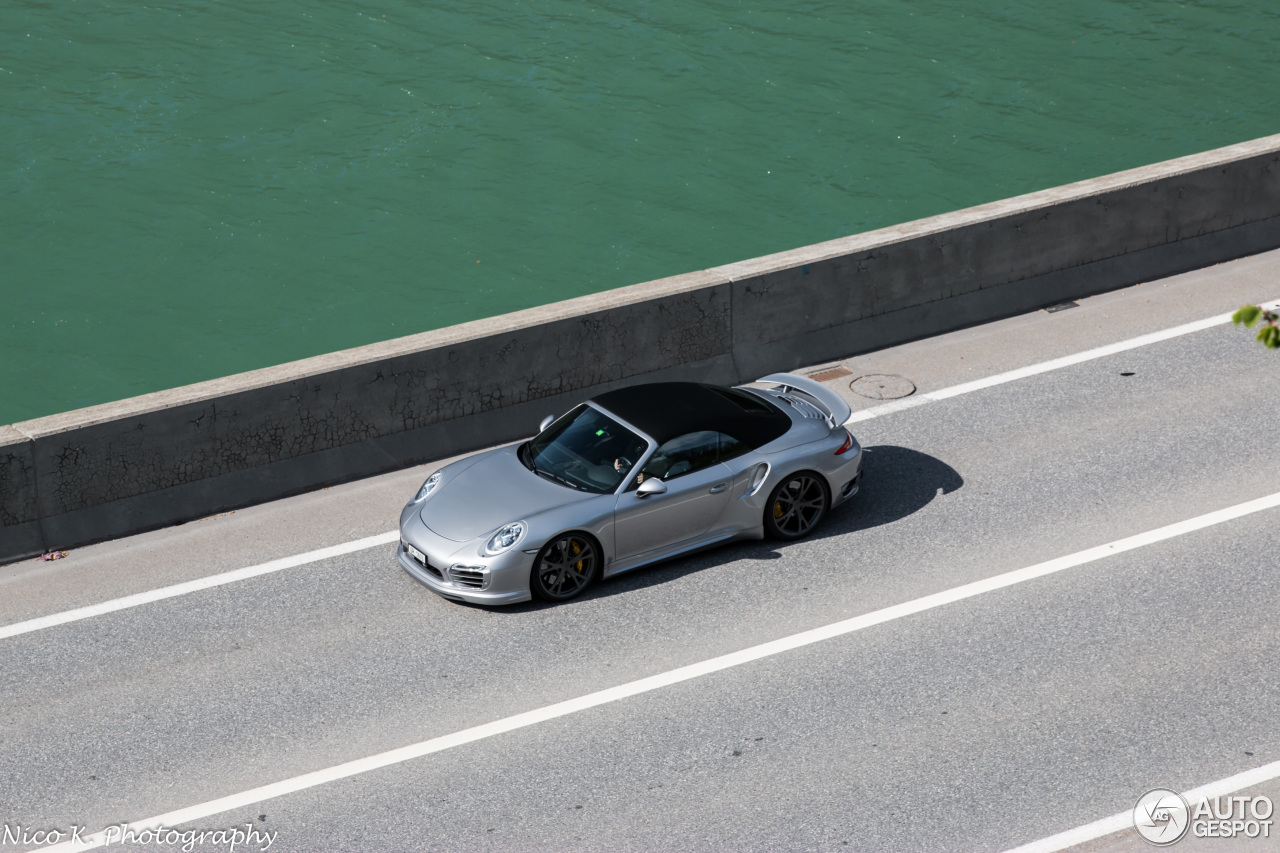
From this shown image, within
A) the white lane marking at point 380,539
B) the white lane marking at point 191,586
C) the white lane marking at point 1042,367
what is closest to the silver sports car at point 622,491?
the white lane marking at point 191,586

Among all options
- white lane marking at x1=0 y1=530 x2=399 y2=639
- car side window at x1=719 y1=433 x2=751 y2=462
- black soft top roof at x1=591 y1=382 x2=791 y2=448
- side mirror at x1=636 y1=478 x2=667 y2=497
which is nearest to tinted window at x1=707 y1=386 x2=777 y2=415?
black soft top roof at x1=591 y1=382 x2=791 y2=448

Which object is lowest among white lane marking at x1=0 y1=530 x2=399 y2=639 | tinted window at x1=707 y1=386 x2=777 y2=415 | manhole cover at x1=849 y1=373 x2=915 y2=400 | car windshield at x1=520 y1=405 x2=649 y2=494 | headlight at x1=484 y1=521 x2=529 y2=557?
white lane marking at x1=0 y1=530 x2=399 y2=639

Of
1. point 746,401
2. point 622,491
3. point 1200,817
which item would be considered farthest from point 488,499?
point 1200,817

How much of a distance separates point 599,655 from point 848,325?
5.95 m

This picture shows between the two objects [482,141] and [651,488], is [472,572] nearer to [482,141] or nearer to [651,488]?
[651,488]

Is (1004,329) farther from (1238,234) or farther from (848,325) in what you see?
(1238,234)

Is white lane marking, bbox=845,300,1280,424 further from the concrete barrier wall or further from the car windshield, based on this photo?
the car windshield

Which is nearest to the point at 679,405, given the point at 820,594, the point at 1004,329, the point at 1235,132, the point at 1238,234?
the point at 820,594

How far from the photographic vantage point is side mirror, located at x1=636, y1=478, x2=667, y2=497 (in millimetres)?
10094

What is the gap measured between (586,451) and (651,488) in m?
0.80

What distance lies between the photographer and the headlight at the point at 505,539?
32.2ft

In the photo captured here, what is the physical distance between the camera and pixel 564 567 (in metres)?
10.1

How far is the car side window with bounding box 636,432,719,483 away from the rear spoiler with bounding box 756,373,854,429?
3.98 ft

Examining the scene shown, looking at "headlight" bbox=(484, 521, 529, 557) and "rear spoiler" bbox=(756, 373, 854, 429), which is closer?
"headlight" bbox=(484, 521, 529, 557)
